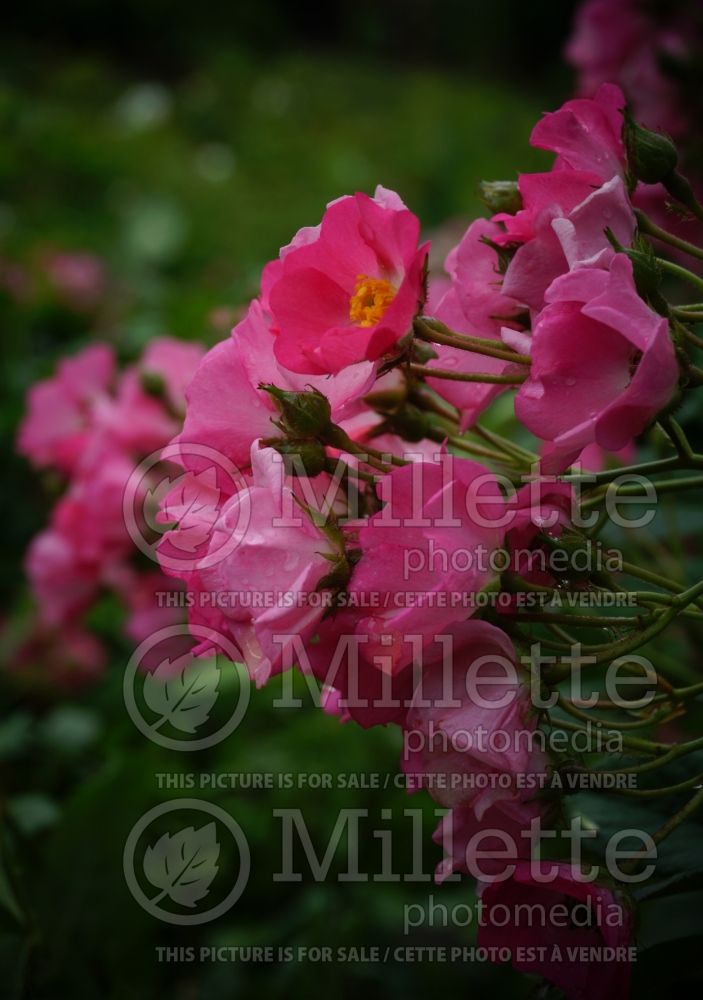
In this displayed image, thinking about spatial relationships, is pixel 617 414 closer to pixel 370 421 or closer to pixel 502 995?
pixel 370 421

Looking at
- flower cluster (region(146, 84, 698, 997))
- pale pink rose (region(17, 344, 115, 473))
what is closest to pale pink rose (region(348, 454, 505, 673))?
flower cluster (region(146, 84, 698, 997))

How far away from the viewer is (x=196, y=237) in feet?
8.39

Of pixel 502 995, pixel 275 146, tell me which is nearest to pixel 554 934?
pixel 502 995

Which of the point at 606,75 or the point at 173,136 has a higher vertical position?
the point at 606,75

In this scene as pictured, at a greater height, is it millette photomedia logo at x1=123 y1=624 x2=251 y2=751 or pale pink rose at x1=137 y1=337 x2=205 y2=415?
pale pink rose at x1=137 y1=337 x2=205 y2=415

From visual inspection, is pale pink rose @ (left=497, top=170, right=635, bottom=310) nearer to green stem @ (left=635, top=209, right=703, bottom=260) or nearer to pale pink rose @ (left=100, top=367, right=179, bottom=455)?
green stem @ (left=635, top=209, right=703, bottom=260)

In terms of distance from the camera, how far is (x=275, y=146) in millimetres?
3596

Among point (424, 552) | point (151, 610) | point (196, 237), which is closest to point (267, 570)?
point (424, 552)

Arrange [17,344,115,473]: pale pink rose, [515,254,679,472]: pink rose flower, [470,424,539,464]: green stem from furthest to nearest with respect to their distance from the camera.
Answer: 1. [17,344,115,473]: pale pink rose
2. [470,424,539,464]: green stem
3. [515,254,679,472]: pink rose flower

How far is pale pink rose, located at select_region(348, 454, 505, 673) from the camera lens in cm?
33

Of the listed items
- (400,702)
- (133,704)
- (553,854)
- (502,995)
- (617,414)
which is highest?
(617,414)

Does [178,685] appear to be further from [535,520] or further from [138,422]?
[535,520]

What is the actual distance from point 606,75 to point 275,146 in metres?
2.97

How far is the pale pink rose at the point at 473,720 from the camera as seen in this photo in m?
0.33
